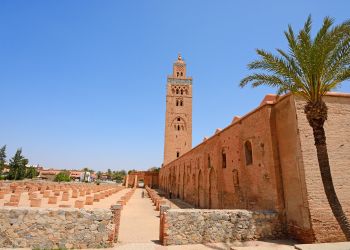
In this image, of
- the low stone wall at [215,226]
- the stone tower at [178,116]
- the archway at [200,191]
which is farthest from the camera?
the stone tower at [178,116]

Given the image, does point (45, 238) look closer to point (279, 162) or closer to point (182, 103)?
point (279, 162)

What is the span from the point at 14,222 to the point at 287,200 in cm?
904

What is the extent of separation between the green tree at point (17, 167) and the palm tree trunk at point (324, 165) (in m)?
64.3

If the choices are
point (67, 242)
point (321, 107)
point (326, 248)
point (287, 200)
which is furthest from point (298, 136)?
point (67, 242)

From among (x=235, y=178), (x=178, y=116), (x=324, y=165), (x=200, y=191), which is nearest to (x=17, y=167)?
(x=178, y=116)

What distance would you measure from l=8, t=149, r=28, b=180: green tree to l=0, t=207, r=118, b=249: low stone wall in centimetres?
5863

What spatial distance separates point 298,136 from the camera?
8.09 m

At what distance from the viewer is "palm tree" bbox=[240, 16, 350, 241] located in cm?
709

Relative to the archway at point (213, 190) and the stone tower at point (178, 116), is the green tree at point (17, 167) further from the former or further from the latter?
the archway at point (213, 190)

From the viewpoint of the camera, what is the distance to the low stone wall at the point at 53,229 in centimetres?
684

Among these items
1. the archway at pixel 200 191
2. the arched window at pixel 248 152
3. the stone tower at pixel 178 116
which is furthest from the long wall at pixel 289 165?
the stone tower at pixel 178 116

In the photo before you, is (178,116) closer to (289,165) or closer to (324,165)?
(289,165)

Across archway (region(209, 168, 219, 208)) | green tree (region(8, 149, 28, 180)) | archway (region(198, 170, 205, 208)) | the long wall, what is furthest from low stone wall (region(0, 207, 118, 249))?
green tree (region(8, 149, 28, 180))

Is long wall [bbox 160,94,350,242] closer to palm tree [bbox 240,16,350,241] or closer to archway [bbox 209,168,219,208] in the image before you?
→ palm tree [bbox 240,16,350,241]
